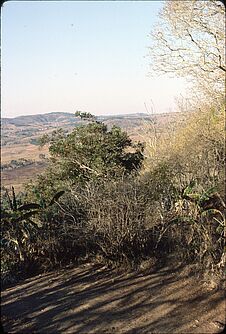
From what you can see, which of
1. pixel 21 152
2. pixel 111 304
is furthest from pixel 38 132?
pixel 111 304

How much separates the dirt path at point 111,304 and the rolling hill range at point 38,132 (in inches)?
72.1

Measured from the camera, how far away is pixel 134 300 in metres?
4.36

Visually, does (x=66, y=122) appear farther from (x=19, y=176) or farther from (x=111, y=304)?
(x=111, y=304)

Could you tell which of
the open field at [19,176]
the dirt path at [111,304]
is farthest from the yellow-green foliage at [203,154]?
the open field at [19,176]

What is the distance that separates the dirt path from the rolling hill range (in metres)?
1.83

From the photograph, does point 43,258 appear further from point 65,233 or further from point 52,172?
point 52,172

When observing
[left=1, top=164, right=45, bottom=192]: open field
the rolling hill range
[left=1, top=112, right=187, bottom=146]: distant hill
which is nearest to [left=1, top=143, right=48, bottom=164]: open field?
the rolling hill range

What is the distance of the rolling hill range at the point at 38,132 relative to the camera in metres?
6.88

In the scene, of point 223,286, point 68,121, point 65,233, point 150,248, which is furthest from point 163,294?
point 68,121

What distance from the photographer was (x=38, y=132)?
9.83 metres

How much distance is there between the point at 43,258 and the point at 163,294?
5.84 ft

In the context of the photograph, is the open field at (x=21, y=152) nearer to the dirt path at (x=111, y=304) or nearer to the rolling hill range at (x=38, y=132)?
the rolling hill range at (x=38, y=132)

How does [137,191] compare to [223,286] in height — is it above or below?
above

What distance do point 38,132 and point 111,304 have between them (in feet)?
20.6
